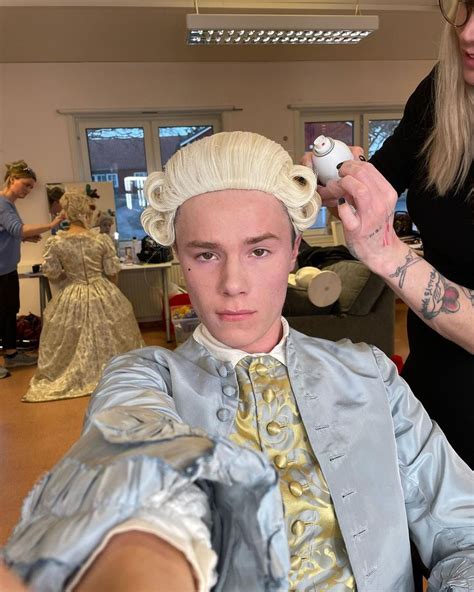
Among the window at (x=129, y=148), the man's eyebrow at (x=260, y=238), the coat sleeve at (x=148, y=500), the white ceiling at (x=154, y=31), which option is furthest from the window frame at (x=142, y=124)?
the coat sleeve at (x=148, y=500)

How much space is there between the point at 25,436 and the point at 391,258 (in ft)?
8.85

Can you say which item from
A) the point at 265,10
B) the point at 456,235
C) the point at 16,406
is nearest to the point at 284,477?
the point at 456,235

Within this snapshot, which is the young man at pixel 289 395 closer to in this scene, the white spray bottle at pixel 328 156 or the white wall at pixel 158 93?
the white spray bottle at pixel 328 156

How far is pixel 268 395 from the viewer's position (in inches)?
32.1

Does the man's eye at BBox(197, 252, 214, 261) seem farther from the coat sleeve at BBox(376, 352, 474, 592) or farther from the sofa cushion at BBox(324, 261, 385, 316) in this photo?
the sofa cushion at BBox(324, 261, 385, 316)

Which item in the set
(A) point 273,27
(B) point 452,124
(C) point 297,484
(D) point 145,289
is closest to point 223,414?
(C) point 297,484

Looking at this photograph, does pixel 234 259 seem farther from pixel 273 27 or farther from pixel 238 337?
pixel 273 27

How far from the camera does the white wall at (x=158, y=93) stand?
4648mm

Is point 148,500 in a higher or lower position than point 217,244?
lower

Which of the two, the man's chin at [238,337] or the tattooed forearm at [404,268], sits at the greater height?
the tattooed forearm at [404,268]

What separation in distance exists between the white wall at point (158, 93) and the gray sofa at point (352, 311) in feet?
8.87

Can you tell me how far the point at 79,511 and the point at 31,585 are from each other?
0.18 feet

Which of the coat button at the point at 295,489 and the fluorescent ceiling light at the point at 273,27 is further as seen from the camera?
the fluorescent ceiling light at the point at 273,27

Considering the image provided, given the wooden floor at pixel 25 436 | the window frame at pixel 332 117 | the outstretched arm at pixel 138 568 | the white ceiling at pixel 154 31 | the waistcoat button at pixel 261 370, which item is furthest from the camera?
the window frame at pixel 332 117
